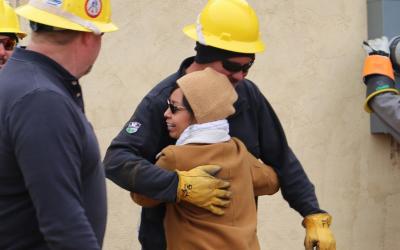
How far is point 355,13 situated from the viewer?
4977mm

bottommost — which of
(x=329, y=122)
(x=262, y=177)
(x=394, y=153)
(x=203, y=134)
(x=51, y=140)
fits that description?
(x=394, y=153)

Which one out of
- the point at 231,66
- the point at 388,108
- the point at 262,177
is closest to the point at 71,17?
the point at 231,66

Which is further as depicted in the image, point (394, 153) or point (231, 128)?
point (394, 153)

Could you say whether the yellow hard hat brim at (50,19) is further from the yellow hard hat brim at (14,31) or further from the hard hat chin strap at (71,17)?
the yellow hard hat brim at (14,31)

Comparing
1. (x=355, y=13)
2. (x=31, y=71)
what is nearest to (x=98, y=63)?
(x=355, y=13)

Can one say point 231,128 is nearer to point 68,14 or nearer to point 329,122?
point 68,14

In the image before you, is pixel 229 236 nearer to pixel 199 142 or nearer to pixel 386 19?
pixel 199 142

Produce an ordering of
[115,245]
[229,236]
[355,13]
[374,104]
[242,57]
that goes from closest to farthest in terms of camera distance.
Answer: [229,236], [242,57], [374,104], [355,13], [115,245]

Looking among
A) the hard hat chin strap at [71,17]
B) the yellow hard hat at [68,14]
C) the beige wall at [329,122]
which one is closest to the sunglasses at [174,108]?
the yellow hard hat at [68,14]

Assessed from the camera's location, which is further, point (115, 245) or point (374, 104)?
point (115, 245)

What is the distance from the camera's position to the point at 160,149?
11.8 ft

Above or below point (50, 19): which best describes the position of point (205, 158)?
below

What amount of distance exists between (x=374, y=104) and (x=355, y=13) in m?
0.65

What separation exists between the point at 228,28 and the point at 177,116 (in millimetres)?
582
